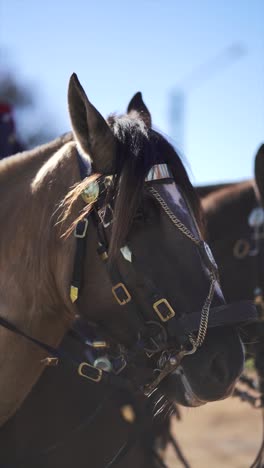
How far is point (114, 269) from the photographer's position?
8.27 ft

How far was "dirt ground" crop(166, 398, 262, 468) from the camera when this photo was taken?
6680 millimetres

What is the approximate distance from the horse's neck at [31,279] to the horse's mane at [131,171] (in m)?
0.13

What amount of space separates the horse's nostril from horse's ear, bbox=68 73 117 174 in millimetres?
752

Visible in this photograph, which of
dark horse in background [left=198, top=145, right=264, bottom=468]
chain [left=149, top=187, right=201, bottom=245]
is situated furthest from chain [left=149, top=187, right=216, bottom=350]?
dark horse in background [left=198, top=145, right=264, bottom=468]

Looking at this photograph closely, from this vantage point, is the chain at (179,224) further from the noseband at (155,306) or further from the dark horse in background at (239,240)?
the dark horse in background at (239,240)

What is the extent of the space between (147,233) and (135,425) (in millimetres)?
1243

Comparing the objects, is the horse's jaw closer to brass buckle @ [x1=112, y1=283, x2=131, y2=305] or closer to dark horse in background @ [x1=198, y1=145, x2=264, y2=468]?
brass buckle @ [x1=112, y1=283, x2=131, y2=305]

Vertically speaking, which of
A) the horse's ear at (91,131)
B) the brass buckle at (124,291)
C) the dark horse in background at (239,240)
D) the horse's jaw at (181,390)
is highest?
the horse's ear at (91,131)

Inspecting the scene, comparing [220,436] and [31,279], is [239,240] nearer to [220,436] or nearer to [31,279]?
[31,279]

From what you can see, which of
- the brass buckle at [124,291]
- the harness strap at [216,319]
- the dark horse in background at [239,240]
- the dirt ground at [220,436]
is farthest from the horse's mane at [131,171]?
the dirt ground at [220,436]

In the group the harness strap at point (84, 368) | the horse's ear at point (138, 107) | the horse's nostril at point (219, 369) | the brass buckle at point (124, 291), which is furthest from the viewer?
the horse's ear at point (138, 107)

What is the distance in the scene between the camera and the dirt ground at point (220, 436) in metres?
6.68

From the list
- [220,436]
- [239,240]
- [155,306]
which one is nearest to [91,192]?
[155,306]

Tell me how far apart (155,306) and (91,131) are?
641 mm
